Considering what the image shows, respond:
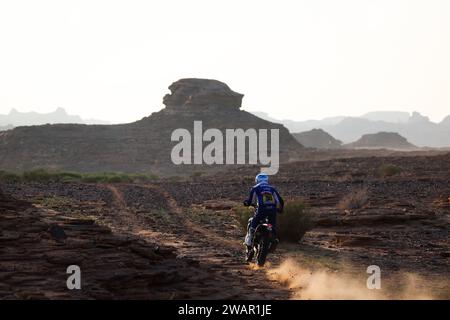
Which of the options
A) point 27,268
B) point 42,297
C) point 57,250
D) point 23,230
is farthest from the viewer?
point 23,230

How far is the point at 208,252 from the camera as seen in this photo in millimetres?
14633

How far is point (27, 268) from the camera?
30.4 feet

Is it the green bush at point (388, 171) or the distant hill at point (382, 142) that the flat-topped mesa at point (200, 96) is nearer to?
the distant hill at point (382, 142)

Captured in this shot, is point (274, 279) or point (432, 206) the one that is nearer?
→ point (274, 279)

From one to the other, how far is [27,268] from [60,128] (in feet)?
301

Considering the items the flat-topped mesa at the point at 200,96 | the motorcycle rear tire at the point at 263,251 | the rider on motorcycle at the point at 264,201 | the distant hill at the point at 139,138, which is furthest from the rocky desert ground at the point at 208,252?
the flat-topped mesa at the point at 200,96

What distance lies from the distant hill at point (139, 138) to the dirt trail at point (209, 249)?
57.5 metres

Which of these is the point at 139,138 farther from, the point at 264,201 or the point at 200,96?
the point at 264,201

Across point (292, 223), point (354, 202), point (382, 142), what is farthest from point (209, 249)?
point (382, 142)

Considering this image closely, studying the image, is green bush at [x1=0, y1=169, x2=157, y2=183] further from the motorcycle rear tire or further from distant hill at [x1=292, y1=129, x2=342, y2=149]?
distant hill at [x1=292, y1=129, x2=342, y2=149]

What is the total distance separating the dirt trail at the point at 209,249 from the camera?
383 inches

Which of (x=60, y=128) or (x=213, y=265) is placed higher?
(x=60, y=128)
